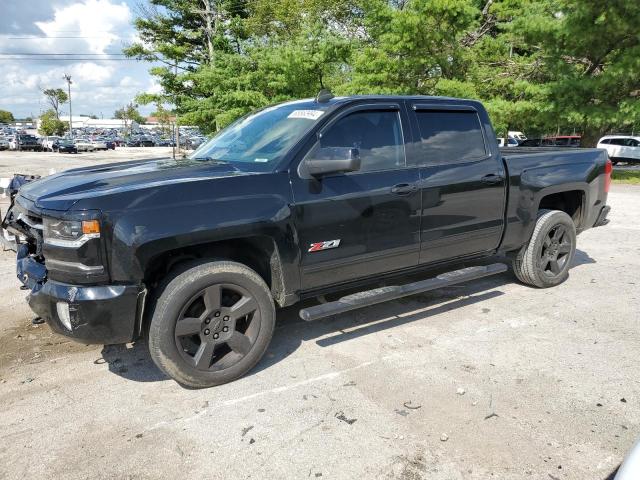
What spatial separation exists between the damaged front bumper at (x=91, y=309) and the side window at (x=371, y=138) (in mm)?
1671

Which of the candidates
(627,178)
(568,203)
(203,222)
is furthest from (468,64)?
(203,222)

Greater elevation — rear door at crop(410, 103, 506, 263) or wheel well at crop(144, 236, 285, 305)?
rear door at crop(410, 103, 506, 263)

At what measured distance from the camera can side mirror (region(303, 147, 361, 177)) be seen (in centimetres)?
334

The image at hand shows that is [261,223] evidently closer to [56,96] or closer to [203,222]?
[203,222]

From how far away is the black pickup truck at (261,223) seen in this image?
9.66 ft

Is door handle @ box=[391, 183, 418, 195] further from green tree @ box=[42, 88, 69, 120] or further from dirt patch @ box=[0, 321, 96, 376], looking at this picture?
green tree @ box=[42, 88, 69, 120]

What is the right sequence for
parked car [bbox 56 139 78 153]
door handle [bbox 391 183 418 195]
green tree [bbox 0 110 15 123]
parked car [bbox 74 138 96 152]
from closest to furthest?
door handle [bbox 391 183 418 195]
parked car [bbox 56 139 78 153]
parked car [bbox 74 138 96 152]
green tree [bbox 0 110 15 123]

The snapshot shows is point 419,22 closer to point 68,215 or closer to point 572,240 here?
point 572,240

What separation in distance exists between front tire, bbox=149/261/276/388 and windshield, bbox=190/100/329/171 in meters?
0.83

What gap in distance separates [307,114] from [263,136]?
406 mm

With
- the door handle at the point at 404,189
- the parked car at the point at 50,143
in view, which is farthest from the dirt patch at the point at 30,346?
the parked car at the point at 50,143

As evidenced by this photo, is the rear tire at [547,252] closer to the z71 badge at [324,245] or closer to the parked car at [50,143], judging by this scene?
the z71 badge at [324,245]

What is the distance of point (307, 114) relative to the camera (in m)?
3.85

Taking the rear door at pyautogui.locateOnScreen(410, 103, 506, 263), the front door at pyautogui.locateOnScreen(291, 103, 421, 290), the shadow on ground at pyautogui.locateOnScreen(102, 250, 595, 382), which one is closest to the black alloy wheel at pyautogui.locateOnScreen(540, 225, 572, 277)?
the shadow on ground at pyautogui.locateOnScreen(102, 250, 595, 382)
